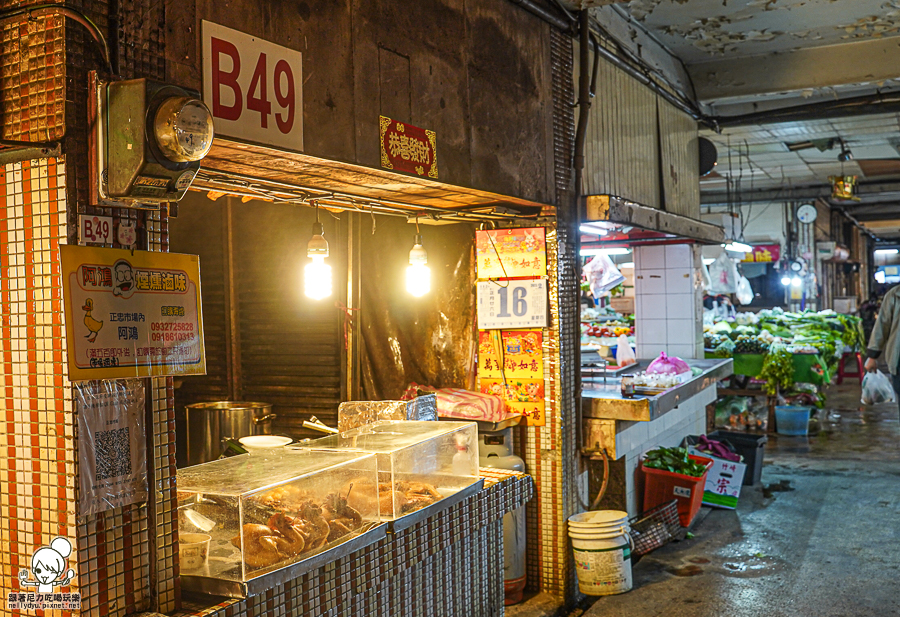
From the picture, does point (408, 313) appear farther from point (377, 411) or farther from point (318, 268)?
point (318, 268)

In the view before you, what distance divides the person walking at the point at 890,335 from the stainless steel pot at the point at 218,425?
22.6 ft

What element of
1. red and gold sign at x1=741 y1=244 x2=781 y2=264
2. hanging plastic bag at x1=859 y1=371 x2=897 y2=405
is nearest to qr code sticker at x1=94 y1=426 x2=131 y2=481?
hanging plastic bag at x1=859 y1=371 x2=897 y2=405

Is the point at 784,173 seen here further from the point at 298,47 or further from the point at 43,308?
the point at 43,308

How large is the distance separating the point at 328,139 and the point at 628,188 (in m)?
4.22

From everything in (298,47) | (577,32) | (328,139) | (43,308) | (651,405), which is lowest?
(651,405)

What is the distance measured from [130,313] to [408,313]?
148 inches

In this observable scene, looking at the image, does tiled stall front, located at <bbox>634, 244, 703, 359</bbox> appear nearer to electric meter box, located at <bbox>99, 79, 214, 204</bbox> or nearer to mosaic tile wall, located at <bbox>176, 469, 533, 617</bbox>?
mosaic tile wall, located at <bbox>176, 469, 533, 617</bbox>

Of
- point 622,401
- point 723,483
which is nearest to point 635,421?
point 622,401

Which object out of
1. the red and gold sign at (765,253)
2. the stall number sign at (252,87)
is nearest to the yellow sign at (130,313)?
the stall number sign at (252,87)

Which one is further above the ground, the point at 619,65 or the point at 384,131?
the point at 619,65

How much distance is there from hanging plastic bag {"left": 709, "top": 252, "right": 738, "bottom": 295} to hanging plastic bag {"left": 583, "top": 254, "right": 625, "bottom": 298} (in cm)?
480

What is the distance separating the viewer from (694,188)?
9359mm

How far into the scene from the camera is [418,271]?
221 inches

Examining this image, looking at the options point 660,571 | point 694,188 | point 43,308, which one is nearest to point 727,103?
point 694,188
